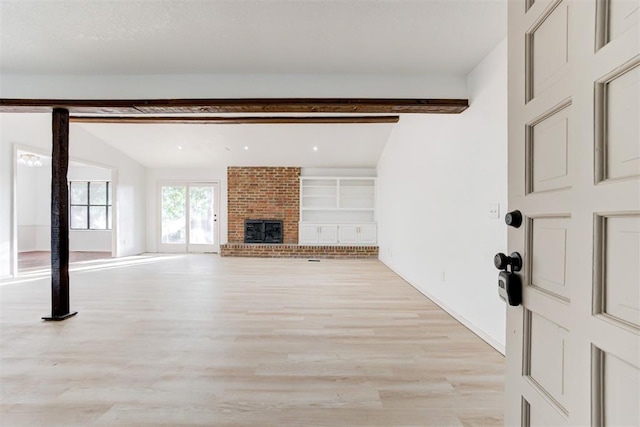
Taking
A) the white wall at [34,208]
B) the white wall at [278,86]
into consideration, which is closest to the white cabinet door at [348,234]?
the white wall at [278,86]

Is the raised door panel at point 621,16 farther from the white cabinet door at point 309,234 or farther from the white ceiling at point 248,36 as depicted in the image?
the white cabinet door at point 309,234

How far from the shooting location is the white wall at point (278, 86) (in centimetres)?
302

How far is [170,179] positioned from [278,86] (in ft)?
21.6

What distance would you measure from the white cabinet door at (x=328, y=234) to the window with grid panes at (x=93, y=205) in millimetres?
6286

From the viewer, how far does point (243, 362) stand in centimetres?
225

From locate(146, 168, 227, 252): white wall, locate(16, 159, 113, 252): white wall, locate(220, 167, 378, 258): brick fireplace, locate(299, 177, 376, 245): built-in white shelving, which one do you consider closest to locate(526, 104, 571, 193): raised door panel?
locate(299, 177, 376, 245): built-in white shelving

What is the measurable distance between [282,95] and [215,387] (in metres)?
2.55

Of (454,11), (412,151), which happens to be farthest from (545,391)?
(412,151)

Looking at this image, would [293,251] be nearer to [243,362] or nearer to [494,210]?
[243,362]

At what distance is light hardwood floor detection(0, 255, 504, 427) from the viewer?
1.71 meters

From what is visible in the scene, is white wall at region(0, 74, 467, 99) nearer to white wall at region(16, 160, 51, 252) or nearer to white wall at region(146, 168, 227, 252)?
white wall at region(146, 168, 227, 252)

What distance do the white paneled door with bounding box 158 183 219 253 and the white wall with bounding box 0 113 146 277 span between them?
54cm

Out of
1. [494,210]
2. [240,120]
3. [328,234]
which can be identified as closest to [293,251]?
[328,234]

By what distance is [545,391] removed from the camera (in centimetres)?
Answer: 84
